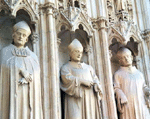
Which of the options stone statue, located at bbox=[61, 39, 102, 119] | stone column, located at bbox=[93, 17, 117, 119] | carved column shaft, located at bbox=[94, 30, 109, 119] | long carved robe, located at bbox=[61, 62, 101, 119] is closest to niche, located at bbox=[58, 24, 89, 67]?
Answer: carved column shaft, located at bbox=[94, 30, 109, 119]

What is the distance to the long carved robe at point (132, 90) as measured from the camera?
7461 millimetres

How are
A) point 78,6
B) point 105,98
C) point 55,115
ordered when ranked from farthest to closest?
point 78,6 < point 105,98 < point 55,115

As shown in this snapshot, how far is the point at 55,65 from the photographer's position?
6.78m

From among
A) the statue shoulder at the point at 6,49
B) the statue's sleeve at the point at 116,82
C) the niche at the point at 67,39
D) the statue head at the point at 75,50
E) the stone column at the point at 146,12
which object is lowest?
the statue's sleeve at the point at 116,82

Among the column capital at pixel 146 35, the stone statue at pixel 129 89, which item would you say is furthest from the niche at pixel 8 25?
the column capital at pixel 146 35

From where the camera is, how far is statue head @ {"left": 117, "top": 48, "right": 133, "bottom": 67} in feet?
26.3

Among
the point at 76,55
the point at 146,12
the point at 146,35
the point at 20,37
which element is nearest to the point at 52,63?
the point at 76,55

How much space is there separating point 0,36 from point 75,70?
5.36ft

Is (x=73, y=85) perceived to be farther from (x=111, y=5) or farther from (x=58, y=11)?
(x=111, y=5)

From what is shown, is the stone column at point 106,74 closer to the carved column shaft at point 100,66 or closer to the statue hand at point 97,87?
the carved column shaft at point 100,66

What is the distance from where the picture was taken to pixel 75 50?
7.15 meters

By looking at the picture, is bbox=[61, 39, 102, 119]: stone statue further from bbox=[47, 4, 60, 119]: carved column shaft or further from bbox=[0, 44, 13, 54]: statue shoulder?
bbox=[0, 44, 13, 54]: statue shoulder

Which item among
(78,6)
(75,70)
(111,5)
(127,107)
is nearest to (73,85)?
(75,70)

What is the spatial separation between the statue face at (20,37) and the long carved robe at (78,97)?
1018mm
